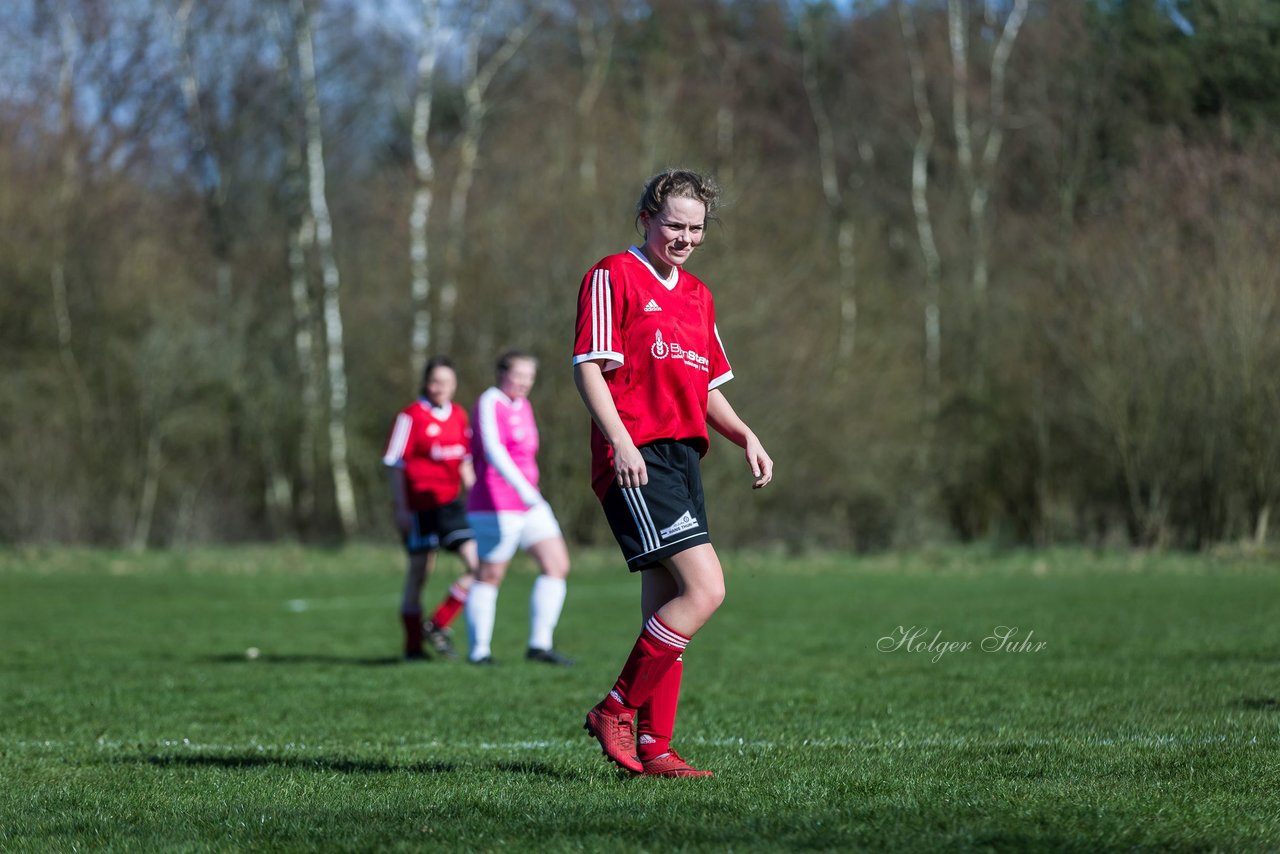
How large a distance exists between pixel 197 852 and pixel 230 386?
25967 mm

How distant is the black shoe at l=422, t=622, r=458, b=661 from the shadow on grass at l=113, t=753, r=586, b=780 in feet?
15.7

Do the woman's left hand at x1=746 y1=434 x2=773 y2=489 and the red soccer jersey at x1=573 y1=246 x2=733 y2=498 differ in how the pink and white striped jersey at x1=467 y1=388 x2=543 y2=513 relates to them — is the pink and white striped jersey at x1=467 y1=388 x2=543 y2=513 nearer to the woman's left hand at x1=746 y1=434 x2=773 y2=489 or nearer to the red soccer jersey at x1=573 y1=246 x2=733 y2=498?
the woman's left hand at x1=746 y1=434 x2=773 y2=489

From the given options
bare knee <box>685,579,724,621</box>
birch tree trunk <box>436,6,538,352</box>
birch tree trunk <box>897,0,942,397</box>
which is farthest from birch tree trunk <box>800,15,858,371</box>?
bare knee <box>685,579,724,621</box>

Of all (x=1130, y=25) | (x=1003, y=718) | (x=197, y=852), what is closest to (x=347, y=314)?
(x=1130, y=25)

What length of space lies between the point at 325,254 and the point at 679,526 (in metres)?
22.5

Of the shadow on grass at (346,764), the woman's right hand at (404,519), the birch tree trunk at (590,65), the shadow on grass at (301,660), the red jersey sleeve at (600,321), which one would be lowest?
the shadow on grass at (301,660)

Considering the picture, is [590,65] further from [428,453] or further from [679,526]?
Answer: [679,526]

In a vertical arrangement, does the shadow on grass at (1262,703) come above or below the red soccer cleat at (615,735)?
below

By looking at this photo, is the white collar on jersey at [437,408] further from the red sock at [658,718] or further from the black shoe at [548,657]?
the red sock at [658,718]

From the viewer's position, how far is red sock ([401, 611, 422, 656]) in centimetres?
1075

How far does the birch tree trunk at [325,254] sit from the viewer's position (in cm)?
2588

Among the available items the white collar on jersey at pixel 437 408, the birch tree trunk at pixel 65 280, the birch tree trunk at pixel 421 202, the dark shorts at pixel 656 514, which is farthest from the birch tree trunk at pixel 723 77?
the dark shorts at pixel 656 514

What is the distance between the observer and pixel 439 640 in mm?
11023

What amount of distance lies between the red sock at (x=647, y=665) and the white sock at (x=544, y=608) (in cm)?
492
